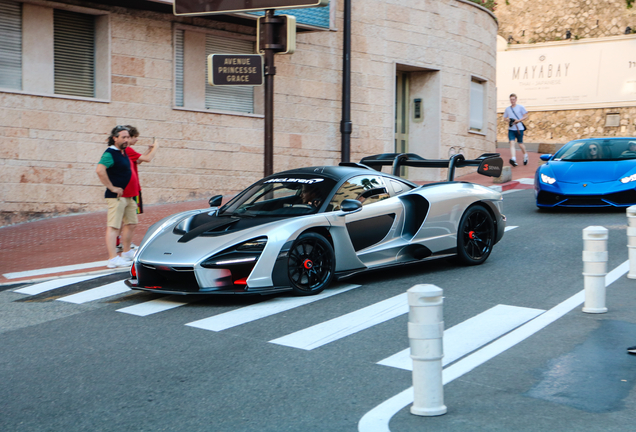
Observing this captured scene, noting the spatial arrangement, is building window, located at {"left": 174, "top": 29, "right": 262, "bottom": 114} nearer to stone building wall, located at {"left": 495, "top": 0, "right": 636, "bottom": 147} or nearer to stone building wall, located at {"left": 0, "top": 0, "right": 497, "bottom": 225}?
stone building wall, located at {"left": 0, "top": 0, "right": 497, "bottom": 225}

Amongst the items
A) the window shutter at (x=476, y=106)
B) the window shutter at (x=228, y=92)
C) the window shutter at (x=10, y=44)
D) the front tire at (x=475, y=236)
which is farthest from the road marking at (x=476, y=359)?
the window shutter at (x=476, y=106)

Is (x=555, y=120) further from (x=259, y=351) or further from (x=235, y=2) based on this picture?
(x=259, y=351)

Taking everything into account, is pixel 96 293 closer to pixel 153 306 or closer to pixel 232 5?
pixel 153 306

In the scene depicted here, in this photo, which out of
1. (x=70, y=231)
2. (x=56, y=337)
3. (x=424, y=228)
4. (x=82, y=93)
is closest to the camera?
(x=56, y=337)

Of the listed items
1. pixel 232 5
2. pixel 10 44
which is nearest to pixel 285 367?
pixel 232 5

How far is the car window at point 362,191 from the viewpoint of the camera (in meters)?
7.55

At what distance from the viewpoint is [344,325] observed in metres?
6.07

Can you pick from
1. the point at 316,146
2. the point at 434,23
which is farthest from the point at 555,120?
the point at 316,146

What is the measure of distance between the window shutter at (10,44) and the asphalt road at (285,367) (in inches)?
268

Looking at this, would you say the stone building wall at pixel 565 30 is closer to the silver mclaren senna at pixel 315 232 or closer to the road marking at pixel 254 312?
the silver mclaren senna at pixel 315 232

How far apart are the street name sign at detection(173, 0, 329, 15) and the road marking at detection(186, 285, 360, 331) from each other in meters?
3.94

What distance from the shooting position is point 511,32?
3366cm

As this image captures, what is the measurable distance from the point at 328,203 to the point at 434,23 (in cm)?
1338

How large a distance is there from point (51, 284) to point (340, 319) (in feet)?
12.1
